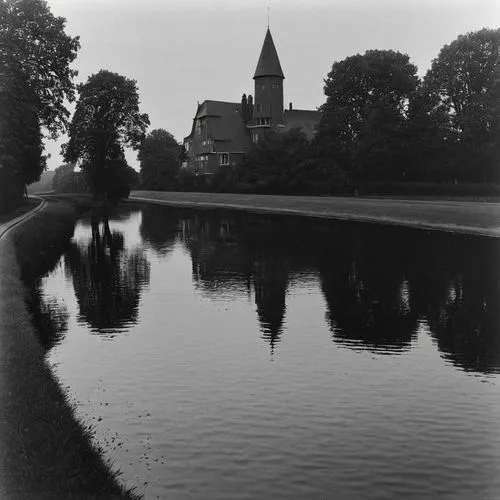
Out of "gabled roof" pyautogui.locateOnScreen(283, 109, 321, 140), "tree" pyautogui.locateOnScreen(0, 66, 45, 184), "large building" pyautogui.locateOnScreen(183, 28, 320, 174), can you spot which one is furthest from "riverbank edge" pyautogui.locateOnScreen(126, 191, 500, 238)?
"gabled roof" pyautogui.locateOnScreen(283, 109, 321, 140)

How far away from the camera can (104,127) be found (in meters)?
89.9

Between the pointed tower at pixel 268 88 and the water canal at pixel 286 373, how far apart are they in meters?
97.7

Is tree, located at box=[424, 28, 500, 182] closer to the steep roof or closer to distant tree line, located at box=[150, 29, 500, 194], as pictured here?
distant tree line, located at box=[150, 29, 500, 194]

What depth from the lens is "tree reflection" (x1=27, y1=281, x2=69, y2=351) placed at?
17344 millimetres

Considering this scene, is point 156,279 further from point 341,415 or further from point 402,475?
point 402,475

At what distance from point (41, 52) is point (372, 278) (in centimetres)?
3737

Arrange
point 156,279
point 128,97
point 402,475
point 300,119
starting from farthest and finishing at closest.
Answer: point 300,119
point 128,97
point 156,279
point 402,475

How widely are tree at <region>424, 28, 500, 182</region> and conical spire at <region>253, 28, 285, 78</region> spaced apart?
51.0 metres

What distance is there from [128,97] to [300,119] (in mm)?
55970

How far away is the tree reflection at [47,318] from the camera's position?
17.3 m

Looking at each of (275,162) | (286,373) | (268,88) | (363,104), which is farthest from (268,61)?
(286,373)

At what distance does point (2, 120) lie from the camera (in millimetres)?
38844

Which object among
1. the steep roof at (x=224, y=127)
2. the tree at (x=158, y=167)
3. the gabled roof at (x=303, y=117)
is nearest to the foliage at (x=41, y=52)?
the tree at (x=158, y=167)

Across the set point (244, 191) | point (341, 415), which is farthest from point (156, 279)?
point (244, 191)
